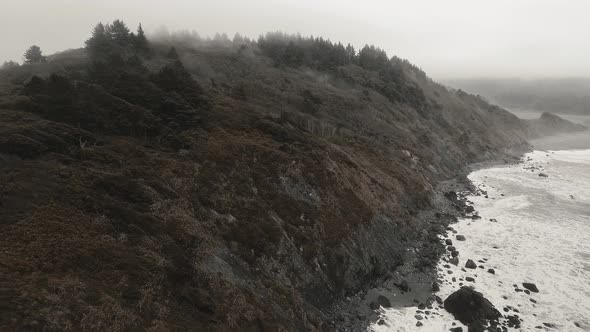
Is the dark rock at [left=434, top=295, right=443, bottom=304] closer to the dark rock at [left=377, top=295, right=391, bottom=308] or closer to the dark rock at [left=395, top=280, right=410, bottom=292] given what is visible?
the dark rock at [left=395, top=280, right=410, bottom=292]

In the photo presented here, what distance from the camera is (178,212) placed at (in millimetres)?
20531

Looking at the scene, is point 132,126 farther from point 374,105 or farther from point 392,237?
point 374,105

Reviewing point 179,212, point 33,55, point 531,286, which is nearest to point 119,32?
point 33,55

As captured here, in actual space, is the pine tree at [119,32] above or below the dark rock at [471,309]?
above

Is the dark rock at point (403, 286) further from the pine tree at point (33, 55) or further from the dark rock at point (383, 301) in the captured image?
the pine tree at point (33, 55)

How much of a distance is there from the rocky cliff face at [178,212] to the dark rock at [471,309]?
18.3 ft

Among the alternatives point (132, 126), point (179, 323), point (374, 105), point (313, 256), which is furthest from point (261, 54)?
point (179, 323)

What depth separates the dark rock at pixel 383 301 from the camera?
2325cm

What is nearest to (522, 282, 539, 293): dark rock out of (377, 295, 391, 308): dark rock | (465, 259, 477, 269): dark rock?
(465, 259, 477, 269): dark rock

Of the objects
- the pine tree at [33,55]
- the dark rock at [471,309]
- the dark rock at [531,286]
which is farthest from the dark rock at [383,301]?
the pine tree at [33,55]

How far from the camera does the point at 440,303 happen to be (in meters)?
23.6

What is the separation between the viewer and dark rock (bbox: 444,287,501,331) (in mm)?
21484

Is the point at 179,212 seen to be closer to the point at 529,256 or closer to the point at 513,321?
the point at 513,321

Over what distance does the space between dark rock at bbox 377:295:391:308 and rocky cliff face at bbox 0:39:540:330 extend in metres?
1.80
